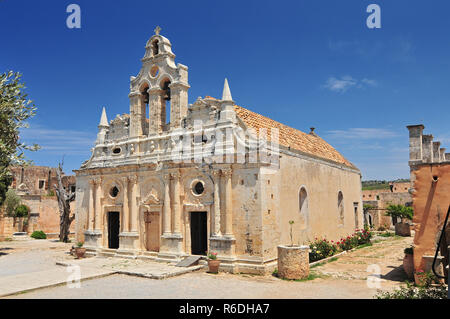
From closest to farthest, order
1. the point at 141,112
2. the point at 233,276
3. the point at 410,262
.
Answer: the point at 410,262
the point at 233,276
the point at 141,112

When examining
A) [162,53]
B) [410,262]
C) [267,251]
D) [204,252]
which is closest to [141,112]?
[162,53]

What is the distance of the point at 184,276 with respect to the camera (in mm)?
14414

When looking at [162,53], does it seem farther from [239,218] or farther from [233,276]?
[233,276]

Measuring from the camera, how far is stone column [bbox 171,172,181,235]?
665 inches

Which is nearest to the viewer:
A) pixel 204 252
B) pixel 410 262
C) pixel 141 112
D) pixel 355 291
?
pixel 355 291

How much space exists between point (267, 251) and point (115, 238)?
937 cm

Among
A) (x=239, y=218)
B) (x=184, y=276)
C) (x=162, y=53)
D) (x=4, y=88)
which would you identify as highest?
(x=162, y=53)

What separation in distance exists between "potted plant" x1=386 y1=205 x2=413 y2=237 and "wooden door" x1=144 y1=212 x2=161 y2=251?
69.6ft

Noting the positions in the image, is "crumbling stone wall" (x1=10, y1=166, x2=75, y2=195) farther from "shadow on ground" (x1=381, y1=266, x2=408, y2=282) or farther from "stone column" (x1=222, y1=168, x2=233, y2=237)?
"shadow on ground" (x1=381, y1=266, x2=408, y2=282)

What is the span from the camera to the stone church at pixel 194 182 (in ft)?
49.9

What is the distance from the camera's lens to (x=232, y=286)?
12.6 m

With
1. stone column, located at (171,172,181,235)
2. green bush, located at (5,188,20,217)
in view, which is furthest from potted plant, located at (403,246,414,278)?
green bush, located at (5,188,20,217)

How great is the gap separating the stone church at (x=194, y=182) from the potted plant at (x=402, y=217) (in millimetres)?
10009

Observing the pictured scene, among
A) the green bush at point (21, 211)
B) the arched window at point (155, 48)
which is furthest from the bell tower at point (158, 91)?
the green bush at point (21, 211)
